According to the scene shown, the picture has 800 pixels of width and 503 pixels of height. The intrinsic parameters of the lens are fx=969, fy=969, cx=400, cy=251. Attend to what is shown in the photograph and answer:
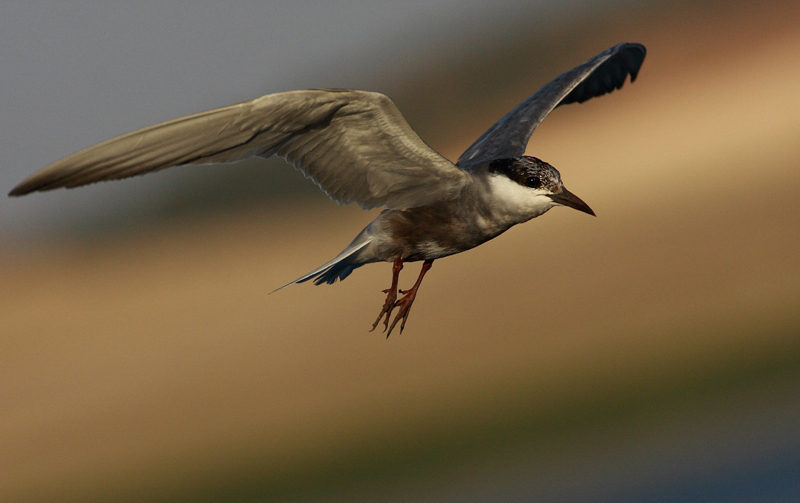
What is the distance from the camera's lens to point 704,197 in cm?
2838

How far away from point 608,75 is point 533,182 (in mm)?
4227

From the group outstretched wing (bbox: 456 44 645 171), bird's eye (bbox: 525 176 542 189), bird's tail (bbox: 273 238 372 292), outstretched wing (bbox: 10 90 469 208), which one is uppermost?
outstretched wing (bbox: 456 44 645 171)

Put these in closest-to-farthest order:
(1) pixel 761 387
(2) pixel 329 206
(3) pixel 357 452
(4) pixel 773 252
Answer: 1. (1) pixel 761 387
2. (3) pixel 357 452
3. (4) pixel 773 252
4. (2) pixel 329 206

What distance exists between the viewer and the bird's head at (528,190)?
28.1 feet

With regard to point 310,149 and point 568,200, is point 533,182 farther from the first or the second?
point 310,149

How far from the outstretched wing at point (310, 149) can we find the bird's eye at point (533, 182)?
0.64 metres

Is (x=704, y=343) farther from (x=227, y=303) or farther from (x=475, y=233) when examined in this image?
(x=227, y=303)

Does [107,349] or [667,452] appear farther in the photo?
[107,349]

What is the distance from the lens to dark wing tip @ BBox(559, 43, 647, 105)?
12.1 metres

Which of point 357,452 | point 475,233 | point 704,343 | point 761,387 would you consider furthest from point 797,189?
point 475,233

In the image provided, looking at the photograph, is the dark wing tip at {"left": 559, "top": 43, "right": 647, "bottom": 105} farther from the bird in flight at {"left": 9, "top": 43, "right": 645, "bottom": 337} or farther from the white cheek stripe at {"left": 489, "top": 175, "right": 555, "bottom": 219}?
the white cheek stripe at {"left": 489, "top": 175, "right": 555, "bottom": 219}

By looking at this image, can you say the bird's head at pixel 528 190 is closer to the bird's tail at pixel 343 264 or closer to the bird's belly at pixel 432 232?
the bird's belly at pixel 432 232

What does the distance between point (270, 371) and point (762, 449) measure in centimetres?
1356

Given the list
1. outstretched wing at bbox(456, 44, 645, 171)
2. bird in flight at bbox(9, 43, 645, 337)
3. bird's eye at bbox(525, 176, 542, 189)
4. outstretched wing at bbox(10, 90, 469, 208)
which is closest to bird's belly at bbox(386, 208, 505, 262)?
bird in flight at bbox(9, 43, 645, 337)
